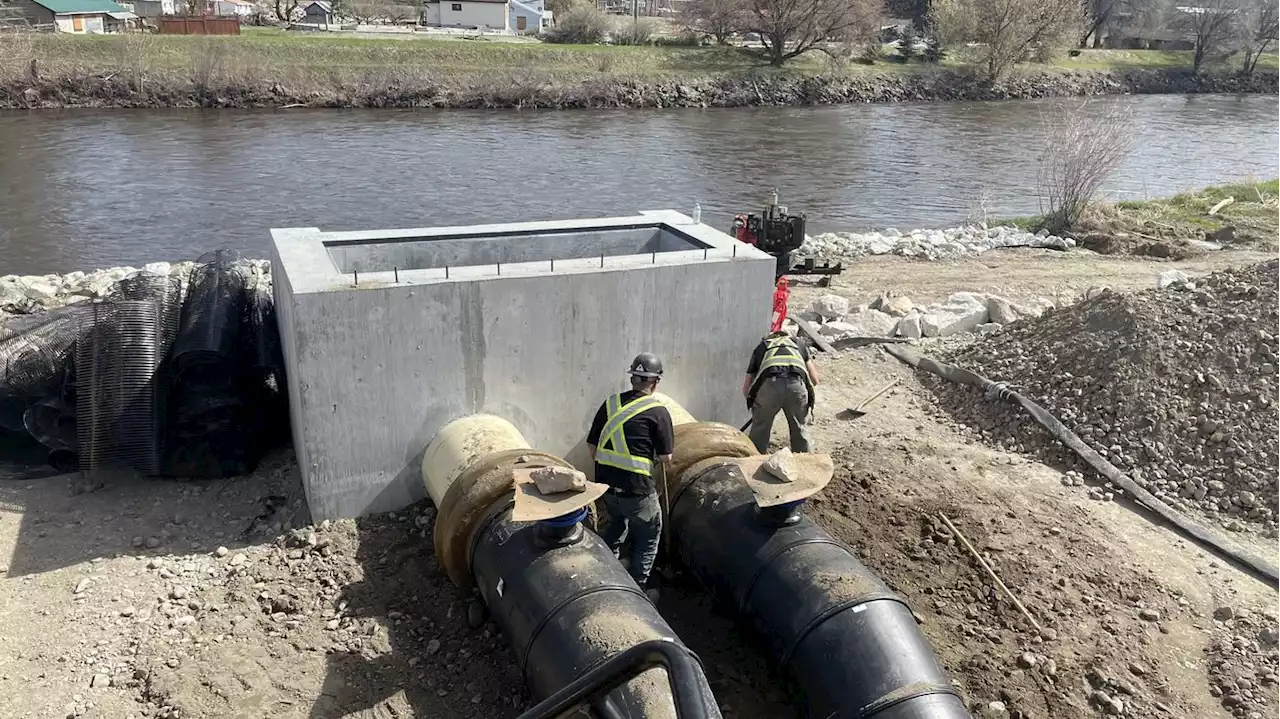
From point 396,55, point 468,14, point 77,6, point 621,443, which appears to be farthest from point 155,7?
point 621,443

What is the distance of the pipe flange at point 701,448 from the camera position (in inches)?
276

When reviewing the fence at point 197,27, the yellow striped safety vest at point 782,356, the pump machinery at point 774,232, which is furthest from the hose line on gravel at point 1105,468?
the fence at point 197,27

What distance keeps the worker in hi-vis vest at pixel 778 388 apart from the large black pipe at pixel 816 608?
1463 mm

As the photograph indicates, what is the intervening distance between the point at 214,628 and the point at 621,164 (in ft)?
81.8

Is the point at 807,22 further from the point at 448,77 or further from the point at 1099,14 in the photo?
the point at 1099,14

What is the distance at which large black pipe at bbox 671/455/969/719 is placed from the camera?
16.8 feet

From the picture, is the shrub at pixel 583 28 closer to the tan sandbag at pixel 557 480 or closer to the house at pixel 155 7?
the house at pixel 155 7

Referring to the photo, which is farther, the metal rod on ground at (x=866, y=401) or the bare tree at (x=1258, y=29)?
the bare tree at (x=1258, y=29)

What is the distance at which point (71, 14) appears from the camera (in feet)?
164

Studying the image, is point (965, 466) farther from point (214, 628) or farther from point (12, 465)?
point (12, 465)

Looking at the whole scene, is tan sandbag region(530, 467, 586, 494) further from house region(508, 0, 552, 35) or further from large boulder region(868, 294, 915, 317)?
house region(508, 0, 552, 35)

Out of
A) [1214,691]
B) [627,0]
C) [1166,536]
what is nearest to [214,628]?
[1214,691]

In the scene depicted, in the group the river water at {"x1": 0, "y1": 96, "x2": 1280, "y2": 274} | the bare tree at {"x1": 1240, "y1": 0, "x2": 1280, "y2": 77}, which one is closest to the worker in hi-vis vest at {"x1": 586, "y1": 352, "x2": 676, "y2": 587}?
the river water at {"x1": 0, "y1": 96, "x2": 1280, "y2": 274}

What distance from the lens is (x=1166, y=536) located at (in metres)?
7.95
